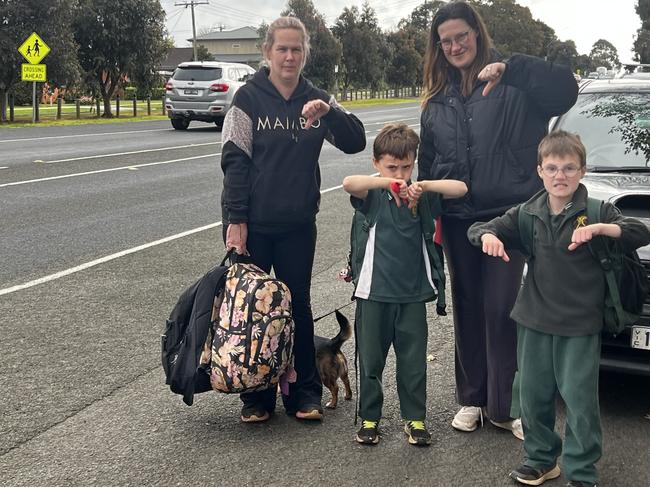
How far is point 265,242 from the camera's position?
426 cm

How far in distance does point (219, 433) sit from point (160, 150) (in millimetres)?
15365

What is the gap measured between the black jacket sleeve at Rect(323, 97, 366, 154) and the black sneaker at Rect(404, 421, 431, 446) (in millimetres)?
1385

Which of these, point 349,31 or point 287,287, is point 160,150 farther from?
point 349,31

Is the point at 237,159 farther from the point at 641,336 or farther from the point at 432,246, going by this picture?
the point at 641,336

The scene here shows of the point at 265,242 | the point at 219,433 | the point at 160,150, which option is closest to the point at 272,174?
the point at 265,242

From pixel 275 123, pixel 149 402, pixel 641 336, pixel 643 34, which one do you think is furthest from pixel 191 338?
pixel 643 34

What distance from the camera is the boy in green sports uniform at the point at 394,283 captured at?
12.7 ft

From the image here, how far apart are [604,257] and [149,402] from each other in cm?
244

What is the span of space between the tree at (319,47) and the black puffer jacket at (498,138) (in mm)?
50307

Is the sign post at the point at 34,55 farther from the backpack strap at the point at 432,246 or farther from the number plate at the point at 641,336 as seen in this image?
the number plate at the point at 641,336

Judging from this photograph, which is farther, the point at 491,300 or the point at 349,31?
the point at 349,31

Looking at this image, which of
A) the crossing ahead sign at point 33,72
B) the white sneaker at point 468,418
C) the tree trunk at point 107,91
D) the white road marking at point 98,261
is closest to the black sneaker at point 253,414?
the white sneaker at point 468,418

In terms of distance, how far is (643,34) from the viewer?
9619 cm

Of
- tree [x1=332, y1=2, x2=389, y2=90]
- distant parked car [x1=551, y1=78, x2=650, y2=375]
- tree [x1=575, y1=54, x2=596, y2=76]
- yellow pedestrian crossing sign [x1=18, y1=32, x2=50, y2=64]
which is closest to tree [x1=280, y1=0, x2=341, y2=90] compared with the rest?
tree [x1=332, y1=2, x2=389, y2=90]
